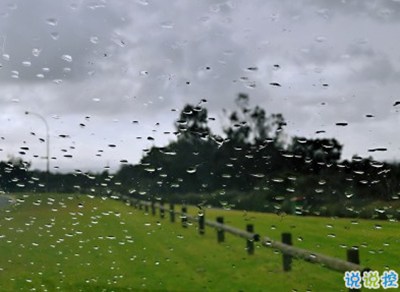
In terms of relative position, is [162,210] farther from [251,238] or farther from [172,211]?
[251,238]

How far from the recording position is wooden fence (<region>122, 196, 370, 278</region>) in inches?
168

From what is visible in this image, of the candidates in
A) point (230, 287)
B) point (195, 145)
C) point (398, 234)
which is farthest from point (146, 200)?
point (398, 234)

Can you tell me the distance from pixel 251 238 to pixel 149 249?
3.64 ft

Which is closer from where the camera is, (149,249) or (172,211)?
(172,211)

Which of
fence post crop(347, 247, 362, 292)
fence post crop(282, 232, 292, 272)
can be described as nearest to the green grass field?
fence post crop(282, 232, 292, 272)

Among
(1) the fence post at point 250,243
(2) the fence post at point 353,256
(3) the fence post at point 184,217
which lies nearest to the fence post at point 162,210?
(3) the fence post at point 184,217

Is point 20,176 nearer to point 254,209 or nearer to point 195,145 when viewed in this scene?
point 195,145

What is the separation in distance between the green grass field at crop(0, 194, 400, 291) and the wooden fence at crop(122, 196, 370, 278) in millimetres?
62

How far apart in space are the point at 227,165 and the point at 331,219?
0.92 metres

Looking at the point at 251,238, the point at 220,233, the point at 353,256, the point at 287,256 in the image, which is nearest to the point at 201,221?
the point at 220,233

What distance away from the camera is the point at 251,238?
4941 mm

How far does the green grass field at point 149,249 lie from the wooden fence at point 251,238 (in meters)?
0.06

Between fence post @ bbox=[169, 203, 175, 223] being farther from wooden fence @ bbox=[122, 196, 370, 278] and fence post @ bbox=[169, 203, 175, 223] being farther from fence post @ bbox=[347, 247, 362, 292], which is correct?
fence post @ bbox=[347, 247, 362, 292]

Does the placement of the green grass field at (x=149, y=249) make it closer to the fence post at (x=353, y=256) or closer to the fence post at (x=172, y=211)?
the fence post at (x=172, y=211)
